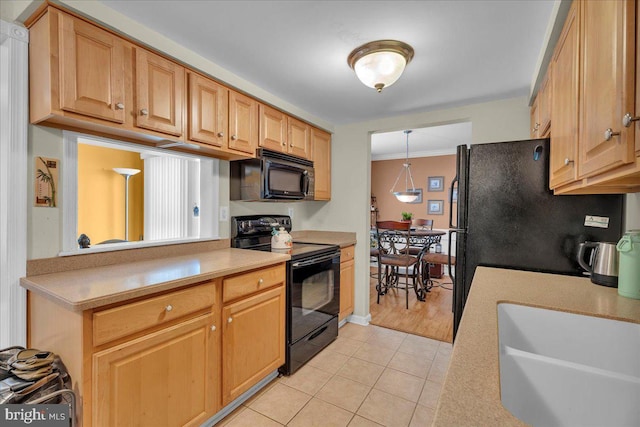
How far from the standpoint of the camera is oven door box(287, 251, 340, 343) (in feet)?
7.06

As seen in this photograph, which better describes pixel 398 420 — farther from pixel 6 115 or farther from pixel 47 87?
pixel 6 115

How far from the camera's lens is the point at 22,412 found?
1.03 meters

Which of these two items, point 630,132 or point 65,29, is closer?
point 630,132

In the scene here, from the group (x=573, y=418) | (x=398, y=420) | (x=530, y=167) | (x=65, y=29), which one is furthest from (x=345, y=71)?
(x=398, y=420)

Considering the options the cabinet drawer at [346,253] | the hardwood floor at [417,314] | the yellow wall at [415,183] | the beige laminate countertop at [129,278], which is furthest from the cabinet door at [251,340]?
the yellow wall at [415,183]

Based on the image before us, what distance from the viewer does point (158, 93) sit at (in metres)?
1.62

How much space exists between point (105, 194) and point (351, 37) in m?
2.83

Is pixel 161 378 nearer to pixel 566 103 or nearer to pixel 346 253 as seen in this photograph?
pixel 346 253

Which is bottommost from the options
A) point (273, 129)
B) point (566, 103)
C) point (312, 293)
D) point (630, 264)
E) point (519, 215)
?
point (312, 293)

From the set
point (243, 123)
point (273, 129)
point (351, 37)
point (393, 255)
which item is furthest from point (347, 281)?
point (351, 37)

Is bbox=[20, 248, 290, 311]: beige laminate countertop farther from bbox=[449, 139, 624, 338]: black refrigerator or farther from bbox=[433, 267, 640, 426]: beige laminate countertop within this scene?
bbox=[449, 139, 624, 338]: black refrigerator

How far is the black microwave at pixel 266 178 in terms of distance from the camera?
7.56ft

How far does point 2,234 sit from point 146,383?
986 mm

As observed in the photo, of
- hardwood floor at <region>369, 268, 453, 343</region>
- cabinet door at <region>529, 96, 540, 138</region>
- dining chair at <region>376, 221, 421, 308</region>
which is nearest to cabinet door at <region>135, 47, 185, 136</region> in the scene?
cabinet door at <region>529, 96, 540, 138</region>
